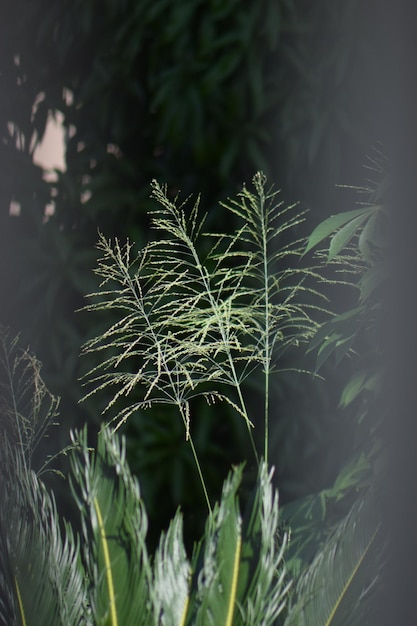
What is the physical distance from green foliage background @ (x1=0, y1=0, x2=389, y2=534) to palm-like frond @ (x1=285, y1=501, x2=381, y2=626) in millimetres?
84

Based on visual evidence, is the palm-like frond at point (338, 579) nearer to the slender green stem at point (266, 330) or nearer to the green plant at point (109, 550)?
the green plant at point (109, 550)

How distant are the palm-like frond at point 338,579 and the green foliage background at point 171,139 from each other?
8 centimetres

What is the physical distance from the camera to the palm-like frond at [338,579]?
1207mm

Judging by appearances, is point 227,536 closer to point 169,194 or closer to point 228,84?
point 169,194

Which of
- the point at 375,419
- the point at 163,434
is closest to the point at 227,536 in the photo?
the point at 163,434

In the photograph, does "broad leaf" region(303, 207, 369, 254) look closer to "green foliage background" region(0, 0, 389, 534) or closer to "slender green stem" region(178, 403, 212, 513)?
"green foliage background" region(0, 0, 389, 534)

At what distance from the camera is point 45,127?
4.59 ft

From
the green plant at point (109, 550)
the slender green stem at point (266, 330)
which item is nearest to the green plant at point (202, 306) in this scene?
the slender green stem at point (266, 330)

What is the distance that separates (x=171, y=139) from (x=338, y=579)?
779 mm

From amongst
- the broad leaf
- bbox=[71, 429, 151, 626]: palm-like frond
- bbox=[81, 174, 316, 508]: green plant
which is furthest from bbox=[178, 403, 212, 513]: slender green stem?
the broad leaf

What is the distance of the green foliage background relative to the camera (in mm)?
1196

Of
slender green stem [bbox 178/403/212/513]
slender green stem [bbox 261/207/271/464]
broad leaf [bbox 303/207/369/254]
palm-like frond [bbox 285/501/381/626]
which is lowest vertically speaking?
palm-like frond [bbox 285/501/381/626]

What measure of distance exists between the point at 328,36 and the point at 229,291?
16.8 inches

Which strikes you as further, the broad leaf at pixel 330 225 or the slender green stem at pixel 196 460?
the slender green stem at pixel 196 460
